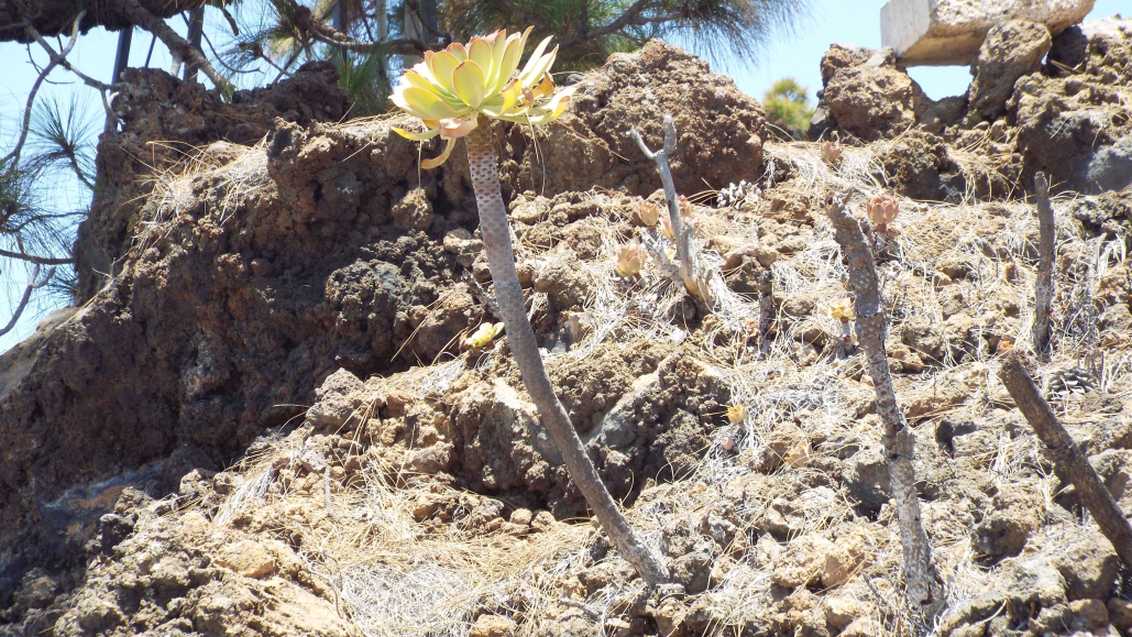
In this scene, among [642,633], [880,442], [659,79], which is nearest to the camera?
Answer: [642,633]

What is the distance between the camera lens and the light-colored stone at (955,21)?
18.6 feet

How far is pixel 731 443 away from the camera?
3.89m

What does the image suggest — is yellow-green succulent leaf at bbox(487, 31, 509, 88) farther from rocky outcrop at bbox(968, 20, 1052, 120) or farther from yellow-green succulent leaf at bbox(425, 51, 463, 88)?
rocky outcrop at bbox(968, 20, 1052, 120)

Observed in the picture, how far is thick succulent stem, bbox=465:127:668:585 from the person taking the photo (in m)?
3.21

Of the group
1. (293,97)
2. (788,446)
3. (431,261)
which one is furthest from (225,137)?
(788,446)

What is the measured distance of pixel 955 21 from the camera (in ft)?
19.1

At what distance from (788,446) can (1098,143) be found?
2.26 meters

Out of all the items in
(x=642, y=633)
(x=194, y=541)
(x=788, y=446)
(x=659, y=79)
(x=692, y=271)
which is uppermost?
(x=659, y=79)

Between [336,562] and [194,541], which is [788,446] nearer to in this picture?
[336,562]

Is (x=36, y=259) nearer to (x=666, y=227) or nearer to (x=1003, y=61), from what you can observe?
(x=666, y=227)

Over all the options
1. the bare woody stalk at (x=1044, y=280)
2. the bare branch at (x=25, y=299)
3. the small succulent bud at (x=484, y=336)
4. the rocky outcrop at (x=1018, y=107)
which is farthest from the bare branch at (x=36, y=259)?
the bare woody stalk at (x=1044, y=280)

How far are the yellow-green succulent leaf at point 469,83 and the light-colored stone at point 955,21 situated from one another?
3462 millimetres

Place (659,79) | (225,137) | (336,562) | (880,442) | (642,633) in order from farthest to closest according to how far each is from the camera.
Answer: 1. (225,137)
2. (659,79)
3. (336,562)
4. (880,442)
5. (642,633)

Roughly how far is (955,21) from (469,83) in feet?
11.6
